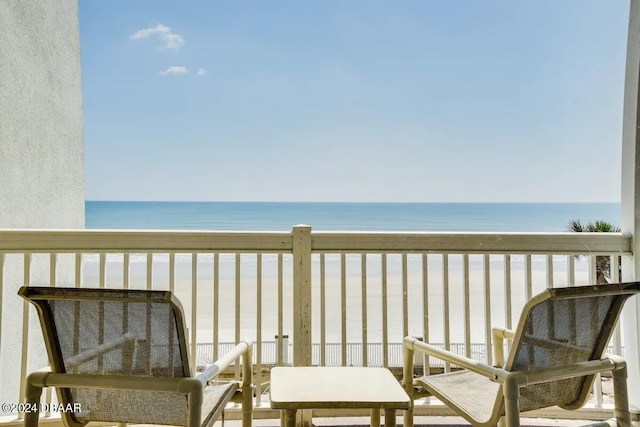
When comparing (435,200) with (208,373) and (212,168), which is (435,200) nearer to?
(212,168)

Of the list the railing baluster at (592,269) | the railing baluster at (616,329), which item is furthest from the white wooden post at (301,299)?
the railing baluster at (616,329)

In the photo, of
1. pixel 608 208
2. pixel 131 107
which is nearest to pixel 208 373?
pixel 131 107

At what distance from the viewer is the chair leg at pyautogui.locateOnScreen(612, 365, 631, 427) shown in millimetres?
1638

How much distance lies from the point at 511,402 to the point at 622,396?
1.84ft

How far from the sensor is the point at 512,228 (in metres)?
22.9

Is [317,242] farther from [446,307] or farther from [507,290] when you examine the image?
[507,290]

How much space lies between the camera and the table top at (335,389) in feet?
4.50

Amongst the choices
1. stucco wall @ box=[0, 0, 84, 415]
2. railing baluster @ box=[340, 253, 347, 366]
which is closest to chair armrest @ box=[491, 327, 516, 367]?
railing baluster @ box=[340, 253, 347, 366]

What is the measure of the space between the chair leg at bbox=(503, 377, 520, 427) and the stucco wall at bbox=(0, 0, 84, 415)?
249 centimetres

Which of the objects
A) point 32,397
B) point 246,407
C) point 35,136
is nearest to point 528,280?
point 246,407

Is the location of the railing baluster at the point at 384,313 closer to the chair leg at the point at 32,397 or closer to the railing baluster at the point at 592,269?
the railing baluster at the point at 592,269

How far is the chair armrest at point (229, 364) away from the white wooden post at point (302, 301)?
47cm

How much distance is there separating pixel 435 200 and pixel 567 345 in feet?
78.6

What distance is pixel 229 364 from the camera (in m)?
1.62
